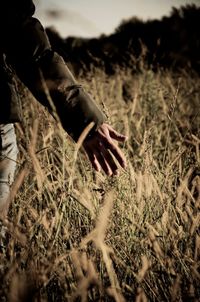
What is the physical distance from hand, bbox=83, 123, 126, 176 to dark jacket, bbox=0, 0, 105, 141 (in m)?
0.06

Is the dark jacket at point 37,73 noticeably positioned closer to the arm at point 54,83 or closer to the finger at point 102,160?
the arm at point 54,83

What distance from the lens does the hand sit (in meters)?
0.96

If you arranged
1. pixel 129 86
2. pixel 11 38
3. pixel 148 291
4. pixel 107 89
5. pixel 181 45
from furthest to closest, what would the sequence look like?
pixel 181 45 < pixel 129 86 < pixel 107 89 < pixel 11 38 < pixel 148 291

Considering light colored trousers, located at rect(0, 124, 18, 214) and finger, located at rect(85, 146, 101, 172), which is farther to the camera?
light colored trousers, located at rect(0, 124, 18, 214)

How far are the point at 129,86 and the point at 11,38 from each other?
385cm

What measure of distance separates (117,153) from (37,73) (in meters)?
0.41

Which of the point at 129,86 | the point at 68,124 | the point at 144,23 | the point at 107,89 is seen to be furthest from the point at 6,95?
the point at 144,23

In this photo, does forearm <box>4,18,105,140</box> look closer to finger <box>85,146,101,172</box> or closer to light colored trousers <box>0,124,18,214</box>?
finger <box>85,146,101,172</box>

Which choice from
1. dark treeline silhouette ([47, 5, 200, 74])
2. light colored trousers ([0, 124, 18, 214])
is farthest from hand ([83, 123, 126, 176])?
dark treeline silhouette ([47, 5, 200, 74])

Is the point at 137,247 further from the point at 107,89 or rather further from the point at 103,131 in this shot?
the point at 107,89

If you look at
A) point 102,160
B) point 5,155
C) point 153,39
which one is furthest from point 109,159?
point 153,39

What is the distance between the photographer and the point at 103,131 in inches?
39.3

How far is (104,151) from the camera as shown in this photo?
968mm

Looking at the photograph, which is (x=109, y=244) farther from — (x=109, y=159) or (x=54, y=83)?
(x=54, y=83)
